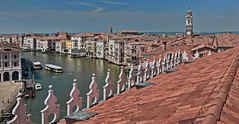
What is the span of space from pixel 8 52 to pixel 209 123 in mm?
47645

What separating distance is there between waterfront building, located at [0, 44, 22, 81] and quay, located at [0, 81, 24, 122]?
8317 mm

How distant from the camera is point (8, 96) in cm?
3206

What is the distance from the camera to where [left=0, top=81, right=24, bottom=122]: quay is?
84.8 ft

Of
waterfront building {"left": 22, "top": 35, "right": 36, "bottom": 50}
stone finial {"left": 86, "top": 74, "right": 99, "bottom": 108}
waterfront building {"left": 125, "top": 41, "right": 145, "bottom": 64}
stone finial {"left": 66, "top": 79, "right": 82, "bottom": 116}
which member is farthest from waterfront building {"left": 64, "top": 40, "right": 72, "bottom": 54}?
stone finial {"left": 66, "top": 79, "right": 82, "bottom": 116}

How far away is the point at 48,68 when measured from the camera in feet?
195

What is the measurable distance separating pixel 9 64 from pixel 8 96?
16.4 meters

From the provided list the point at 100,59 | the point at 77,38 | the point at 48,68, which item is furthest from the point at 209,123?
the point at 77,38

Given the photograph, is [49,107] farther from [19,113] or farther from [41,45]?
[41,45]

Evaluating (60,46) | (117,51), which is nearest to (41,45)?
(60,46)

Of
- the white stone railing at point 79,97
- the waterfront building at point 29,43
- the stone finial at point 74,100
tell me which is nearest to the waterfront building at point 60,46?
the waterfront building at point 29,43

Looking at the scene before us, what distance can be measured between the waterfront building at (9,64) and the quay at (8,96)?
327 inches

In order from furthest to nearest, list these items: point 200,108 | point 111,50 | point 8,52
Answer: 1. point 111,50
2. point 8,52
3. point 200,108

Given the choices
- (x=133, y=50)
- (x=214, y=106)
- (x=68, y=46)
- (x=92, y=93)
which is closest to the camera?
(x=214, y=106)

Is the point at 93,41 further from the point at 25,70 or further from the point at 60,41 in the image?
the point at 25,70
